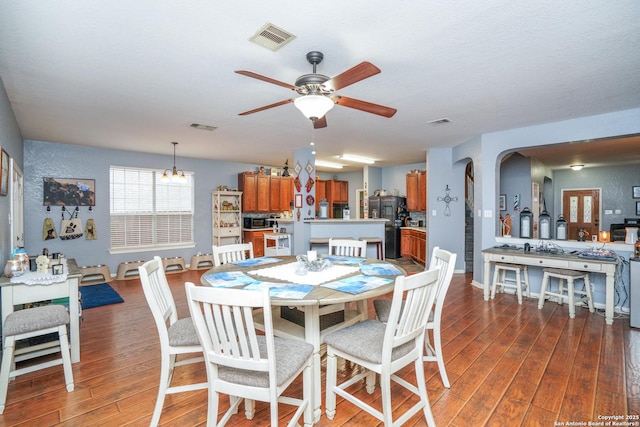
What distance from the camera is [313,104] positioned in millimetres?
2152

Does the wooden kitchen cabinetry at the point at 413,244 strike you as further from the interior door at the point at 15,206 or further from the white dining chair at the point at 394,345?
the interior door at the point at 15,206

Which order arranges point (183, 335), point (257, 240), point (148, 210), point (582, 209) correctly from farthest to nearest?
point (582, 209), point (257, 240), point (148, 210), point (183, 335)

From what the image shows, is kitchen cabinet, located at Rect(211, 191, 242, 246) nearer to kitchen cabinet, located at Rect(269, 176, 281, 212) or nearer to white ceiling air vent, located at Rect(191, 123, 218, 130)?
kitchen cabinet, located at Rect(269, 176, 281, 212)

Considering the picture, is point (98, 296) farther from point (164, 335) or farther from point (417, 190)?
point (417, 190)

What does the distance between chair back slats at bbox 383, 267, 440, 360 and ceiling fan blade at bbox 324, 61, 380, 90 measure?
3.88ft

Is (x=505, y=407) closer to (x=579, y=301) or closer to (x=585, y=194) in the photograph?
(x=579, y=301)

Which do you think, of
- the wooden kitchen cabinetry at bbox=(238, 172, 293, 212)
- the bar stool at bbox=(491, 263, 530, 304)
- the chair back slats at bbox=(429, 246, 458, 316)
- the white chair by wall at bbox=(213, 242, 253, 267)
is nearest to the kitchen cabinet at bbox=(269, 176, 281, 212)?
the wooden kitchen cabinetry at bbox=(238, 172, 293, 212)

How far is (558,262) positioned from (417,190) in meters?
3.81

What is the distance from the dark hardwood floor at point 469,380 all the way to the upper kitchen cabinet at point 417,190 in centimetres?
403

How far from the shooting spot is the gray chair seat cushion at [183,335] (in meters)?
1.89

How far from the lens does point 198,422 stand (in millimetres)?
1889

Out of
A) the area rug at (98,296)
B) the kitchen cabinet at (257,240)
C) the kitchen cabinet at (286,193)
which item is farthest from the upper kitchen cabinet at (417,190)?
the area rug at (98,296)

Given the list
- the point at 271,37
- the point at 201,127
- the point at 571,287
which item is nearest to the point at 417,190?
the point at 571,287

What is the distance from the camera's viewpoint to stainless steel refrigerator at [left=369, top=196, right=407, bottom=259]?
811 cm
